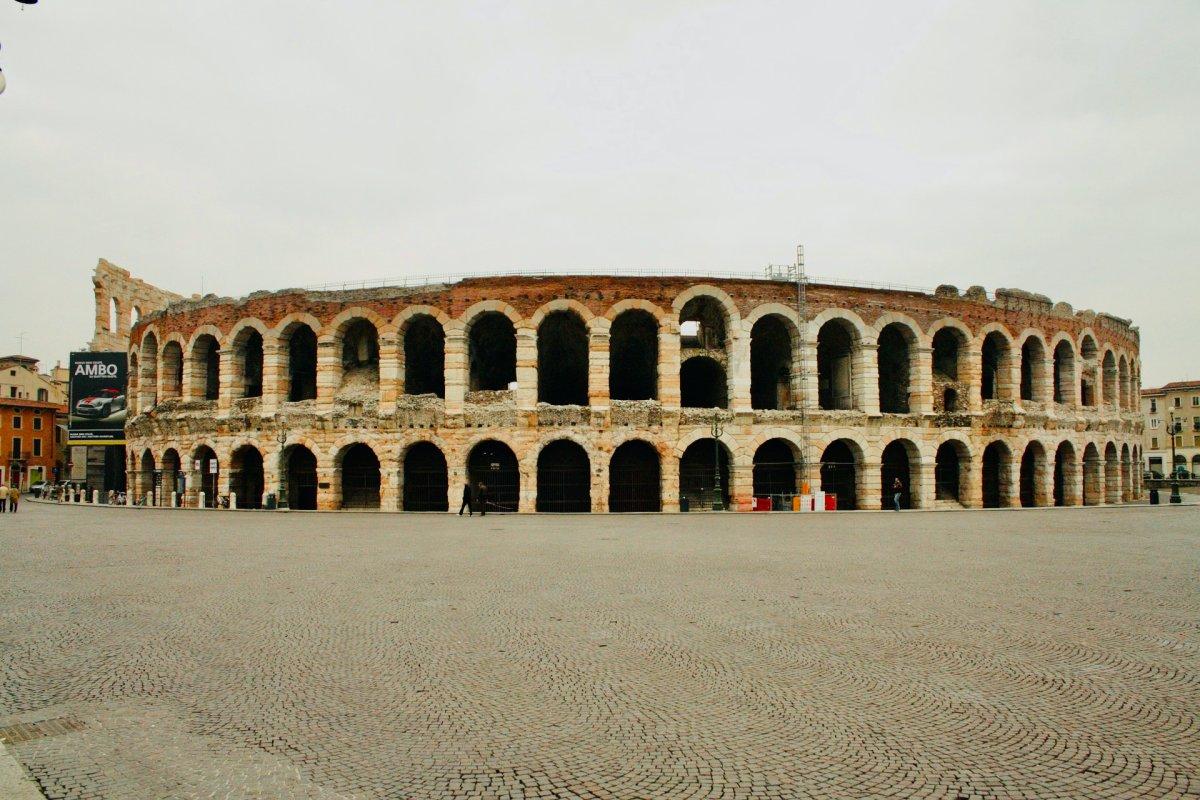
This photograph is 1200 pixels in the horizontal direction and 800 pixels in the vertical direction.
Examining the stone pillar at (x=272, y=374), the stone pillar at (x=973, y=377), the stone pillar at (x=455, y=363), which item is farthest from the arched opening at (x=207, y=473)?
the stone pillar at (x=973, y=377)

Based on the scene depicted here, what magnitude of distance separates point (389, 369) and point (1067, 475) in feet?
108

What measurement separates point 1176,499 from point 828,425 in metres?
18.9

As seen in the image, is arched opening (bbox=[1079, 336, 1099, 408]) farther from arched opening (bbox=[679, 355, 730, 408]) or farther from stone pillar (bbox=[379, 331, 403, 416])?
stone pillar (bbox=[379, 331, 403, 416])

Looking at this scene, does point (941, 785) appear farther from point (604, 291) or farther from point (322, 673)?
point (604, 291)

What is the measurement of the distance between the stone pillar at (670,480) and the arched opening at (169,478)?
77.1 feet

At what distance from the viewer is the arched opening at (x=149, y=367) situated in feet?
114

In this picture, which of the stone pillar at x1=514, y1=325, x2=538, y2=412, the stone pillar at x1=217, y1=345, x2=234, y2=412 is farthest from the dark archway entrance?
the stone pillar at x1=514, y1=325, x2=538, y2=412

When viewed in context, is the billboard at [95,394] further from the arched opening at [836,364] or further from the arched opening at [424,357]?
the arched opening at [836,364]

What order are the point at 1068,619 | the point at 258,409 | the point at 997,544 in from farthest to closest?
the point at 258,409
the point at 997,544
the point at 1068,619

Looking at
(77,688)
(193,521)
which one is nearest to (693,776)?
(77,688)

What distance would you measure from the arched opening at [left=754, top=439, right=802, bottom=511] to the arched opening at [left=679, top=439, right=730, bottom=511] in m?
1.45

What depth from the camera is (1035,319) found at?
31875 millimetres

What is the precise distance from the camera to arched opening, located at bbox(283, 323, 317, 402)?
32656mm

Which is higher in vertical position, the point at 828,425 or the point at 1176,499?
the point at 828,425
